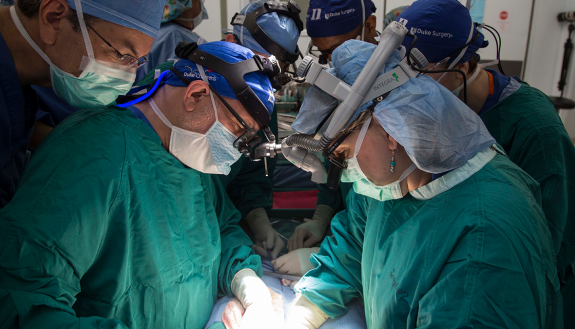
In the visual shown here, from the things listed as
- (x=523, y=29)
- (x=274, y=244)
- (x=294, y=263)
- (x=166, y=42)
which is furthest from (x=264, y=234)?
(x=523, y=29)

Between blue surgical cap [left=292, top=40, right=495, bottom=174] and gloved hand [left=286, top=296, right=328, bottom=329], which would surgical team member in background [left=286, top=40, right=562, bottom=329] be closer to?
blue surgical cap [left=292, top=40, right=495, bottom=174]

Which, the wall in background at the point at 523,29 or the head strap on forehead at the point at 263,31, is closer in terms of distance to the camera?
the head strap on forehead at the point at 263,31

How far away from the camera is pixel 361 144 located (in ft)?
4.08

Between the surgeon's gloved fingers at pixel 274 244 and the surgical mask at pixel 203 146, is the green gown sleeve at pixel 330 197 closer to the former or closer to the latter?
the surgeon's gloved fingers at pixel 274 244

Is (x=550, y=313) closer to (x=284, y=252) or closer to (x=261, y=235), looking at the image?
(x=284, y=252)

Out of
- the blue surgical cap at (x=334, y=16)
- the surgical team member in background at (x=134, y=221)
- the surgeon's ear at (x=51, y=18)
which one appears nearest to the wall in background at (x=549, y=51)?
the blue surgical cap at (x=334, y=16)

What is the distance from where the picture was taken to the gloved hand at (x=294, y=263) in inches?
79.4

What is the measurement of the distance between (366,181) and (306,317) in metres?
0.76

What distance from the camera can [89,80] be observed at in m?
1.31

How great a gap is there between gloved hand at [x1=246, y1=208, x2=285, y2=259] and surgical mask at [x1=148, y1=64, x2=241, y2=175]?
34.1 inches

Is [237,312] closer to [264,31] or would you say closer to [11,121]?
[11,121]

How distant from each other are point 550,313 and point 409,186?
55 cm

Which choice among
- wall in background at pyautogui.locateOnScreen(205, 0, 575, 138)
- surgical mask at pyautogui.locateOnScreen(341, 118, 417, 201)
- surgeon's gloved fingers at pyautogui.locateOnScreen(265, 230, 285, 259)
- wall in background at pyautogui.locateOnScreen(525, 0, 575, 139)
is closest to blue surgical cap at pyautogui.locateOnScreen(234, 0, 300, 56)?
surgeon's gloved fingers at pyautogui.locateOnScreen(265, 230, 285, 259)

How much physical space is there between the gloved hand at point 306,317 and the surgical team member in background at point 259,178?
0.55 metres
